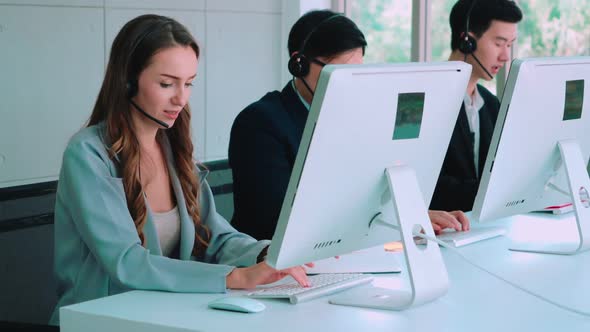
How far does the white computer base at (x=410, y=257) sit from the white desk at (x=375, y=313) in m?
0.03

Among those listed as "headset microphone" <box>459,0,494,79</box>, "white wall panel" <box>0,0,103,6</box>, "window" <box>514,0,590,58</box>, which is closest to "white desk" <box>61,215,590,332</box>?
"headset microphone" <box>459,0,494,79</box>

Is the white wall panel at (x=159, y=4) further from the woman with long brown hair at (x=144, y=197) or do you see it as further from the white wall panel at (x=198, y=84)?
the woman with long brown hair at (x=144, y=197)

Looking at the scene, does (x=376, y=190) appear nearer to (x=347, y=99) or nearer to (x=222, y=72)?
(x=347, y=99)

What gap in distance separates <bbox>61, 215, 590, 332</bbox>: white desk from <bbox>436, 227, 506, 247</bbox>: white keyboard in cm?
32

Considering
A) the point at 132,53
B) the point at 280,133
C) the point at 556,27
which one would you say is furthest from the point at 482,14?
the point at 556,27

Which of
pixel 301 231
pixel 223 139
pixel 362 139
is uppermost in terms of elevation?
pixel 362 139

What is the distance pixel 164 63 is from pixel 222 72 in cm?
245

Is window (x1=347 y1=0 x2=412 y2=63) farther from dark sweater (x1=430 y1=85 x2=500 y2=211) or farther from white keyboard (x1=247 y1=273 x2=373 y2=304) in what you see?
white keyboard (x1=247 y1=273 x2=373 y2=304)

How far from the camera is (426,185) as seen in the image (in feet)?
6.91

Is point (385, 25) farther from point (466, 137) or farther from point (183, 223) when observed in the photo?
point (183, 223)

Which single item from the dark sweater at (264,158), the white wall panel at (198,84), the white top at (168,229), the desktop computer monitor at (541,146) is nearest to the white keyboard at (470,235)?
the desktop computer monitor at (541,146)

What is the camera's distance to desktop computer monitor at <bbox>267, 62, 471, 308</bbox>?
5.74ft

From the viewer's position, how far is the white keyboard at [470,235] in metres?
2.50

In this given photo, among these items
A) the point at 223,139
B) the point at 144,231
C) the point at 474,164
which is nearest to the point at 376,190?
the point at 144,231
